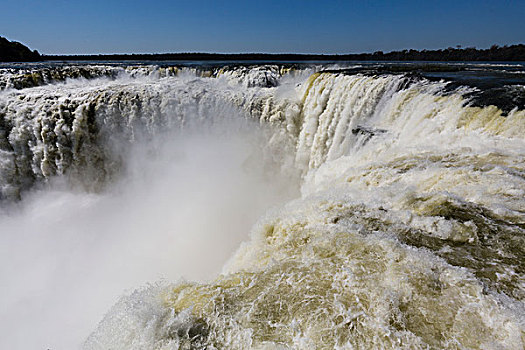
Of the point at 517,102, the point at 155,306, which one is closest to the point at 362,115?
the point at 517,102

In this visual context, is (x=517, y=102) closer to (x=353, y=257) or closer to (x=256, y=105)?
(x=353, y=257)

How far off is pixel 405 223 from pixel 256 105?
286 inches

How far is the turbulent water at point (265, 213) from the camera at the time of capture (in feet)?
6.98

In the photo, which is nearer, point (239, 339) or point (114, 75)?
point (239, 339)

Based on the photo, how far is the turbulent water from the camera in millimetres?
2127

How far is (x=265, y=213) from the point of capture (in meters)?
4.91

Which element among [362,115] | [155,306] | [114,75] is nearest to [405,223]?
[155,306]

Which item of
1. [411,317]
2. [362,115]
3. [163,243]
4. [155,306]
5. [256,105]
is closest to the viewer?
[411,317]

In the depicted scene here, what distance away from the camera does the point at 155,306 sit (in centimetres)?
236

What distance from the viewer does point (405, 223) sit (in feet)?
9.78

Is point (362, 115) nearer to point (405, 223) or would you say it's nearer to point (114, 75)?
point (405, 223)

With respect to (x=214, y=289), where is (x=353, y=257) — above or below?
above

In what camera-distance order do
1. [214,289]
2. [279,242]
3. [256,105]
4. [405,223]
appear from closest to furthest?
[214,289] < [405,223] < [279,242] < [256,105]

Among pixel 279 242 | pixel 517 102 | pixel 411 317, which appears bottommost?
pixel 279 242
